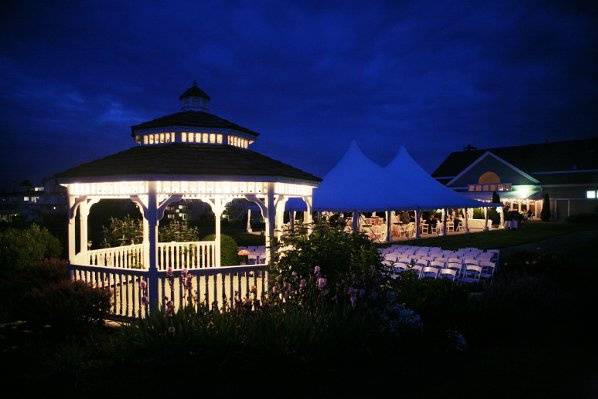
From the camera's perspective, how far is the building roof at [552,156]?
41.2 m

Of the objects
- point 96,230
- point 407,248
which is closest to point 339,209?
point 407,248

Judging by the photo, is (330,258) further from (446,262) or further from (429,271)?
(446,262)

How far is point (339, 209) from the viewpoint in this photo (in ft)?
66.4

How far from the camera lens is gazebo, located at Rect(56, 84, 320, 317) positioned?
28.6 ft

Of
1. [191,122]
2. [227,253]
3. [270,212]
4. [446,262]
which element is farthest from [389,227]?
[270,212]

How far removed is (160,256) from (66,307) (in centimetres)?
591

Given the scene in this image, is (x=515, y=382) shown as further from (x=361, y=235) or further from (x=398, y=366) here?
(x=361, y=235)

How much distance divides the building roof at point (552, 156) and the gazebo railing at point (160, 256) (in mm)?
37658

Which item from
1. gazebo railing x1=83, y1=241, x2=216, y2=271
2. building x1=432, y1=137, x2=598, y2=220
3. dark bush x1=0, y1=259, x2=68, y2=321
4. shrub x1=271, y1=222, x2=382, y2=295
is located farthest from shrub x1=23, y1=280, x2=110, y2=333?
building x1=432, y1=137, x2=598, y2=220

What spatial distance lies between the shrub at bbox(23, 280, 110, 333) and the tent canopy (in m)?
13.4

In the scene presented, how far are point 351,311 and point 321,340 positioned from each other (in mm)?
908

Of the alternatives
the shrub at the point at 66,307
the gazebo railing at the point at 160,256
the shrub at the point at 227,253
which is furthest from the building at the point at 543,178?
the shrub at the point at 66,307

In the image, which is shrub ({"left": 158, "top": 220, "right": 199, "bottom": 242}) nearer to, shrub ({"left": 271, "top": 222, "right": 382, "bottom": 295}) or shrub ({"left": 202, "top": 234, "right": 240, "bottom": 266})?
shrub ({"left": 202, "top": 234, "right": 240, "bottom": 266})

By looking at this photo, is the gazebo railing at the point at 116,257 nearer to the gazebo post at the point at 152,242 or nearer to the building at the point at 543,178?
the gazebo post at the point at 152,242
